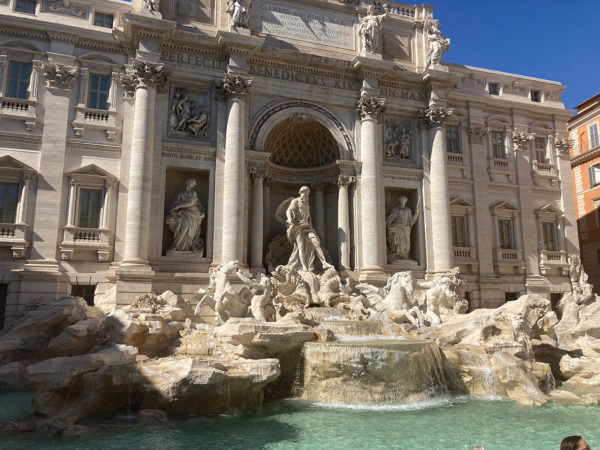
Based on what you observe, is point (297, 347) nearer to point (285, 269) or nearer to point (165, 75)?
point (285, 269)

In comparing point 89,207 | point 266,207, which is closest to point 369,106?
point 266,207

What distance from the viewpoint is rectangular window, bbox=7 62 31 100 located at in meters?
17.0

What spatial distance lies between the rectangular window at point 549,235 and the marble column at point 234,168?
607 inches

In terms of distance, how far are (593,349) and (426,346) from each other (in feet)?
30.5

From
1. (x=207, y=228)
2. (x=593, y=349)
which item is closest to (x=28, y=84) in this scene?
(x=207, y=228)

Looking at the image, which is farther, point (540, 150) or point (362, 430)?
point (540, 150)

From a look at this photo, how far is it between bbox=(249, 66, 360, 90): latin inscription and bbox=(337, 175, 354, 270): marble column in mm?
4058

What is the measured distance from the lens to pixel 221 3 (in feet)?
63.8

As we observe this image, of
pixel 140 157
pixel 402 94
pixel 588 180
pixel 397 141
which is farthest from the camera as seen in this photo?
pixel 588 180

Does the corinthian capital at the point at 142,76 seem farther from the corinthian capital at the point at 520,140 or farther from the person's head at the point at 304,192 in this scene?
the corinthian capital at the point at 520,140

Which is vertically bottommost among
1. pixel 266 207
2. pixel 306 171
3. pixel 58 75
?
pixel 266 207

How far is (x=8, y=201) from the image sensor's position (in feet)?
53.6

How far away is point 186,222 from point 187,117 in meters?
4.12

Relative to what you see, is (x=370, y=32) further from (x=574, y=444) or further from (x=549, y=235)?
(x=574, y=444)
